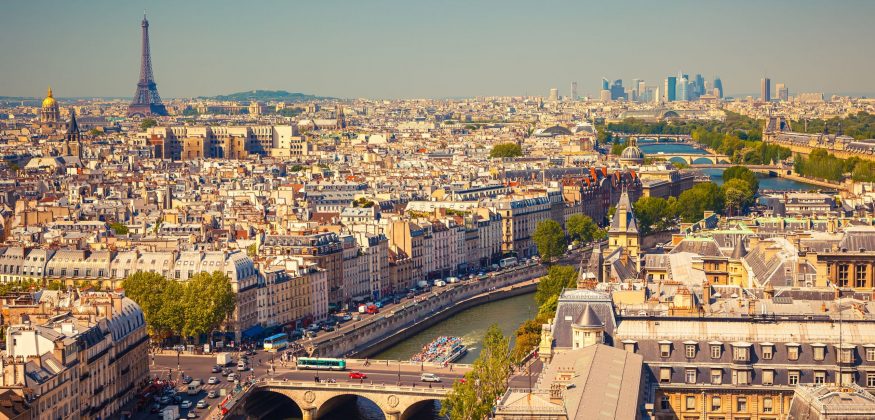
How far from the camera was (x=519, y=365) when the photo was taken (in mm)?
41969

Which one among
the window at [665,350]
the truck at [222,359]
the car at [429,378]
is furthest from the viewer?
the truck at [222,359]

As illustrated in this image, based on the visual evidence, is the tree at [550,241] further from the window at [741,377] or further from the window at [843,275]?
the window at [741,377]

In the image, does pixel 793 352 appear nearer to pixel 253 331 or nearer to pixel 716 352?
pixel 716 352

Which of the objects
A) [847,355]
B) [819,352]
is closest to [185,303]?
[819,352]

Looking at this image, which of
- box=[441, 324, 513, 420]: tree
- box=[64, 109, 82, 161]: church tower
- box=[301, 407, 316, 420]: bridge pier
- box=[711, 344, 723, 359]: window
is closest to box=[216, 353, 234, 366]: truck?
box=[301, 407, 316, 420]: bridge pier

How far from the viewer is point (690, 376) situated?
3139cm

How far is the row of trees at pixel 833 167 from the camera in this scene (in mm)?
114319

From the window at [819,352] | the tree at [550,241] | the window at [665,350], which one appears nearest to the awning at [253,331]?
the window at [665,350]

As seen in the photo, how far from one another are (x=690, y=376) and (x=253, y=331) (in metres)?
22.0

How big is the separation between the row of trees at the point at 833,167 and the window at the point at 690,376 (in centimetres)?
8247

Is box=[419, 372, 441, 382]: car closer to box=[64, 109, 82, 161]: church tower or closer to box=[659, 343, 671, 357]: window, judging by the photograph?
box=[659, 343, 671, 357]: window

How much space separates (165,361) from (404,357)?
8319 millimetres

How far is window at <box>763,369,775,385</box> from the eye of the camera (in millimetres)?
31094

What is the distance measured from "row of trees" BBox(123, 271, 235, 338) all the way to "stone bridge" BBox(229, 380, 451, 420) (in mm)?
6080
